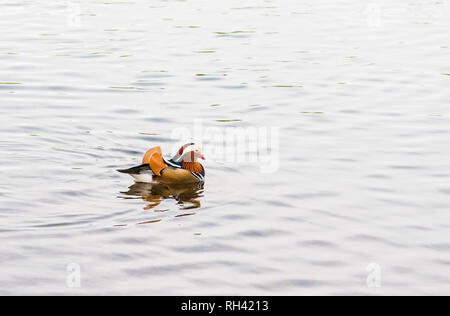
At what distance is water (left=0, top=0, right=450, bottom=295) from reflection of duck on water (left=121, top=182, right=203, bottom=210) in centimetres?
4

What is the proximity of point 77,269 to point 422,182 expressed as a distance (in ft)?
17.9

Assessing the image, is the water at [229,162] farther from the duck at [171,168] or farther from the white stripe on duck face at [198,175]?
the white stripe on duck face at [198,175]

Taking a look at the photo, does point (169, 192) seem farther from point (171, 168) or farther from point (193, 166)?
point (193, 166)

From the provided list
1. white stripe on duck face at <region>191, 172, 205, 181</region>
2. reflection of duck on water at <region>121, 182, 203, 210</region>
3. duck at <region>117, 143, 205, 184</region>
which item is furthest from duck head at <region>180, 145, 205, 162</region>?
reflection of duck on water at <region>121, 182, 203, 210</region>

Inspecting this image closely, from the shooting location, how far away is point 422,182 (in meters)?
11.6

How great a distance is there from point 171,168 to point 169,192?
1.25 feet

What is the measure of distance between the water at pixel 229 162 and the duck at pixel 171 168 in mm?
188

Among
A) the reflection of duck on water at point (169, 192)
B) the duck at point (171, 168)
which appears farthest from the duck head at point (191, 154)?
the reflection of duck on water at point (169, 192)

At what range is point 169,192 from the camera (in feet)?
37.1

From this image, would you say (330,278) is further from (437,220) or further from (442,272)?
(437,220)

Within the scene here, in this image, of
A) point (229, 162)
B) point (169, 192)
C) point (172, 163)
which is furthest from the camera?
point (229, 162)

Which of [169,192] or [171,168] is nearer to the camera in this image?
[169,192]

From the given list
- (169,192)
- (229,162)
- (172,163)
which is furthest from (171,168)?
(229,162)

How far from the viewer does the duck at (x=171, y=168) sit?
11.2 meters
